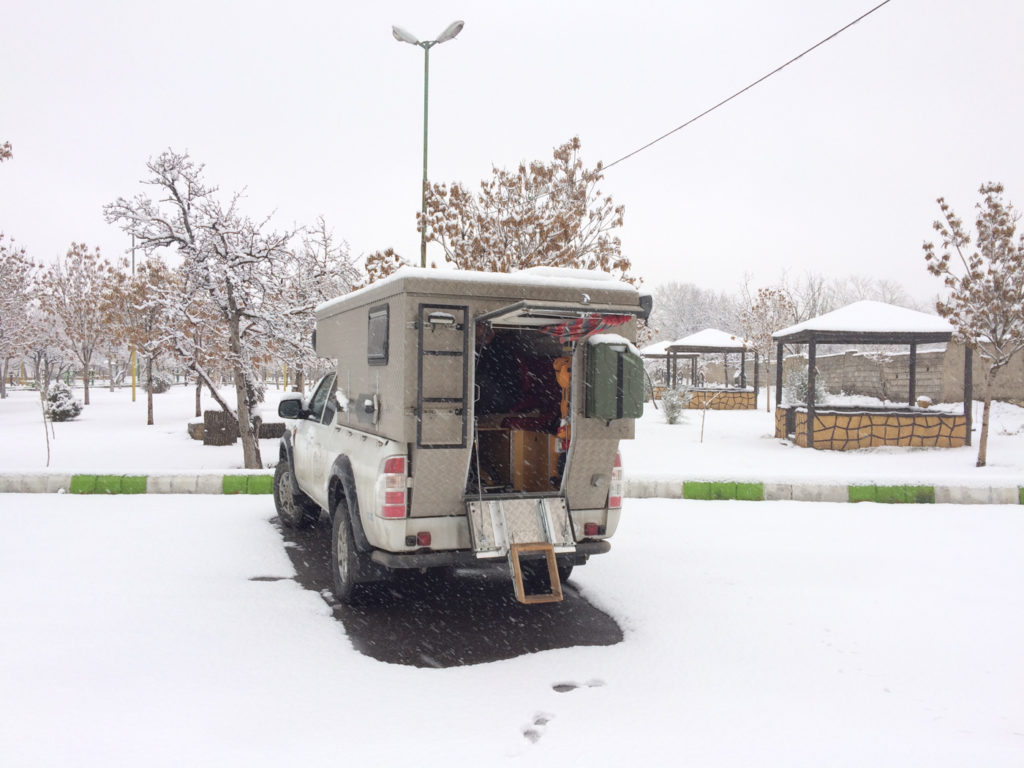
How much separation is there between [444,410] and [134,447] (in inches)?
611

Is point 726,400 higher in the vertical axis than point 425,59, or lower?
lower

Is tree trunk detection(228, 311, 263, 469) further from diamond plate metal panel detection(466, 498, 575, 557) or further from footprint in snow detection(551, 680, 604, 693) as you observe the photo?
footprint in snow detection(551, 680, 604, 693)

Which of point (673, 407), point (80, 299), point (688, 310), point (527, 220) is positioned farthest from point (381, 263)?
point (688, 310)

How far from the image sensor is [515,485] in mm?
6680

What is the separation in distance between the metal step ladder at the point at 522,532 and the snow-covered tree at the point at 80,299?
103 ft

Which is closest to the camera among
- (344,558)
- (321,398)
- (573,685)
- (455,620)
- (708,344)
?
(573,685)

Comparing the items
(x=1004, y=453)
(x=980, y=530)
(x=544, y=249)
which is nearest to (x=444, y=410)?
(x=980, y=530)

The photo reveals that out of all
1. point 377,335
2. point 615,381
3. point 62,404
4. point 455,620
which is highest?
point 377,335

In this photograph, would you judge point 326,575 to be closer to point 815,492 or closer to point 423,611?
point 423,611

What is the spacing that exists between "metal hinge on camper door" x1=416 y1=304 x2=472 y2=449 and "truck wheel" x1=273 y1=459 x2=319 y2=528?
327 cm

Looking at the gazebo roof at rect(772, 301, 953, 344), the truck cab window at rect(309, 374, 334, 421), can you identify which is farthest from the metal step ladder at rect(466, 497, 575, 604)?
the gazebo roof at rect(772, 301, 953, 344)

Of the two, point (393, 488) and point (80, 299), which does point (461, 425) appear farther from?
point (80, 299)

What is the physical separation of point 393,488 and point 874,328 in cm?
1514

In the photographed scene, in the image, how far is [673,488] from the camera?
10.1 meters
